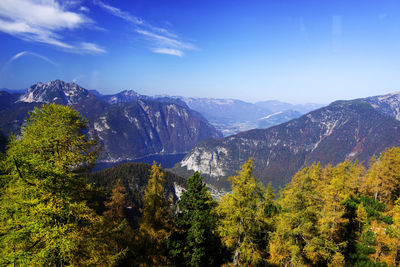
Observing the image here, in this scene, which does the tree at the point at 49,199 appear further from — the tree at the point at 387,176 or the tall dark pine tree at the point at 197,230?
the tree at the point at 387,176

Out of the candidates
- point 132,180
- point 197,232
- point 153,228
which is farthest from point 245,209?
point 132,180

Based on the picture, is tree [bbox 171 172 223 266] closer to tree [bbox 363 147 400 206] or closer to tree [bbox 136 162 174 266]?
tree [bbox 136 162 174 266]

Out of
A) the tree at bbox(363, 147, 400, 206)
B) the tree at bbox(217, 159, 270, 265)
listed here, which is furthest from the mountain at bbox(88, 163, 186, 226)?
the tree at bbox(217, 159, 270, 265)

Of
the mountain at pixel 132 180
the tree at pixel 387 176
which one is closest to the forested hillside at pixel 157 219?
the tree at pixel 387 176

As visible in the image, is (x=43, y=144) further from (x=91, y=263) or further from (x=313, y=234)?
(x=313, y=234)

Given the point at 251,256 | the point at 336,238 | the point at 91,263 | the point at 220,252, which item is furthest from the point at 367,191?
the point at 91,263

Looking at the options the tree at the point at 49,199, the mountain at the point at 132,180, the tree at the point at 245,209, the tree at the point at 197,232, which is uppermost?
the tree at the point at 49,199

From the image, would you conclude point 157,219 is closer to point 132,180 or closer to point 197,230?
point 197,230
